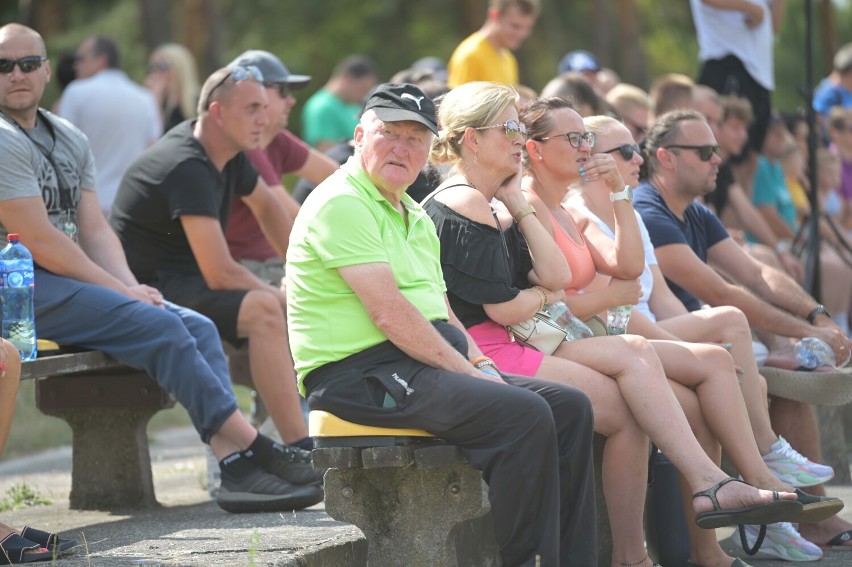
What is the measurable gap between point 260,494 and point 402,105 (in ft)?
6.15

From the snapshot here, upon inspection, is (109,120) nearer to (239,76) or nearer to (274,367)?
(239,76)

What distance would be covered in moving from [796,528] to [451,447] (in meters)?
2.30

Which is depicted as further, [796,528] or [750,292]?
[750,292]

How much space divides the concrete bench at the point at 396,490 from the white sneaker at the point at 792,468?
152cm

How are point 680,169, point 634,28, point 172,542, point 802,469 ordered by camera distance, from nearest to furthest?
point 172,542 < point 802,469 < point 680,169 < point 634,28

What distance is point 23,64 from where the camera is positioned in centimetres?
550

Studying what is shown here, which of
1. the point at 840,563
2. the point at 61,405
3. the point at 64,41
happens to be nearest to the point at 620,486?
the point at 840,563

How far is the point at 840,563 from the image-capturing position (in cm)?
564

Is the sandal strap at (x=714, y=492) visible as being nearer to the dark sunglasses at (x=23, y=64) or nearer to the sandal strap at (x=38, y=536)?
the sandal strap at (x=38, y=536)

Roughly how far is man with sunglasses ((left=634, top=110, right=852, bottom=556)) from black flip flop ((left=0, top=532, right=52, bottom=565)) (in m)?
3.21

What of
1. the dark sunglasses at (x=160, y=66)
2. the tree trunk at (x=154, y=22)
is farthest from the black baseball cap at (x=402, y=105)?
the tree trunk at (x=154, y=22)

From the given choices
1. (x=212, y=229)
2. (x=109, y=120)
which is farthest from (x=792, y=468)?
(x=109, y=120)

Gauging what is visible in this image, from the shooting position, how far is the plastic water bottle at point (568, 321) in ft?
16.7

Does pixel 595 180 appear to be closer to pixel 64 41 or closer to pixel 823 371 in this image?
pixel 823 371
